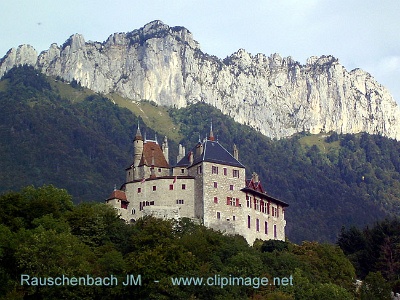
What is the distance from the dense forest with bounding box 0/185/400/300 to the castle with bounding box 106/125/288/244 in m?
6.00

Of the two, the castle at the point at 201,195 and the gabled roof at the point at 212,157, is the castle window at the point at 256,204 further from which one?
the gabled roof at the point at 212,157

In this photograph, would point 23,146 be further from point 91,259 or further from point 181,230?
point 91,259

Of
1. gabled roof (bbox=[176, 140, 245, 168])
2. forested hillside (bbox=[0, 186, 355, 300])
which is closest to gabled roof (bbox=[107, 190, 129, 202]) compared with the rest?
gabled roof (bbox=[176, 140, 245, 168])

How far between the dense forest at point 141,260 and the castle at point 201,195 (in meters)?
6.00

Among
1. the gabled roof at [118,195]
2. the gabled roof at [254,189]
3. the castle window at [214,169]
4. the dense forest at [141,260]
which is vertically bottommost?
the dense forest at [141,260]

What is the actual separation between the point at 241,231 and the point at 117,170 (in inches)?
3952

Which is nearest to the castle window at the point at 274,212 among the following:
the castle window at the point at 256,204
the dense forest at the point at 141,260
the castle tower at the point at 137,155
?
the castle window at the point at 256,204

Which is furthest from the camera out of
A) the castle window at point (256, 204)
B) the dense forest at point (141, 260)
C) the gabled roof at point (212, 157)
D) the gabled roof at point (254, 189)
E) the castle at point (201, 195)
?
the castle window at point (256, 204)

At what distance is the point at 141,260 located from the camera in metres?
63.2

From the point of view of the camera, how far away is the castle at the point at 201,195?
3504 inches

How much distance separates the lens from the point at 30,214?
7200cm

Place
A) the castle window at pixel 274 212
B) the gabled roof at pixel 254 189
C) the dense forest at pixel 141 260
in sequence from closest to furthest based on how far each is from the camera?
→ the dense forest at pixel 141 260
the gabled roof at pixel 254 189
the castle window at pixel 274 212

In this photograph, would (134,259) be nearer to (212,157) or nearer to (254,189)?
(212,157)

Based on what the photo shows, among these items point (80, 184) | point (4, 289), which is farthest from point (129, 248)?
point (80, 184)
